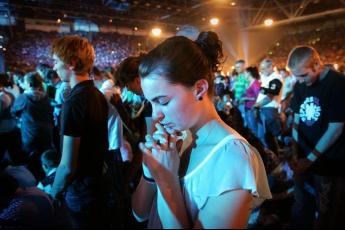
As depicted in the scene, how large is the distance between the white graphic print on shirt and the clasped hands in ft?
5.49

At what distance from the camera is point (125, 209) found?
204 centimetres

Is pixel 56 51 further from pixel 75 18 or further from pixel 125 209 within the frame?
pixel 125 209

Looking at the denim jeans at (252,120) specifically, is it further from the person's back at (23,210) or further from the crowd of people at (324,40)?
the person's back at (23,210)

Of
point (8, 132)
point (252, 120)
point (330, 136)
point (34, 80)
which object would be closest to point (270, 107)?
point (252, 120)

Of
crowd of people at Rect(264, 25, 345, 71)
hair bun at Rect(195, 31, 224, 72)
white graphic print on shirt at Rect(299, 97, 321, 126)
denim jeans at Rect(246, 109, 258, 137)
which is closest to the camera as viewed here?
hair bun at Rect(195, 31, 224, 72)

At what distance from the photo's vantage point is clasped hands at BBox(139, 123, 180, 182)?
2.56 ft

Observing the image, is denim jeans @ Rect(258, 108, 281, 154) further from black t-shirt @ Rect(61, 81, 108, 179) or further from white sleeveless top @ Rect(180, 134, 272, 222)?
white sleeveless top @ Rect(180, 134, 272, 222)

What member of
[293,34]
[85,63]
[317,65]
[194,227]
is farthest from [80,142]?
[317,65]

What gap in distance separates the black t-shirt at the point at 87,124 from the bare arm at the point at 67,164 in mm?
42

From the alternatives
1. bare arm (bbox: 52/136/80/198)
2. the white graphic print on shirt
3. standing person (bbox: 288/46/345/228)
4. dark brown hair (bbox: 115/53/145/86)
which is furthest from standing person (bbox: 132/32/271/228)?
the white graphic print on shirt

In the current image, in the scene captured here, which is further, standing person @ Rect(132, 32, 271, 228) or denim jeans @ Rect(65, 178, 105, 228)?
denim jeans @ Rect(65, 178, 105, 228)

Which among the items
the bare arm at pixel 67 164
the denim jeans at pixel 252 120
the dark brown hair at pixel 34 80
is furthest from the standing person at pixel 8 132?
the denim jeans at pixel 252 120

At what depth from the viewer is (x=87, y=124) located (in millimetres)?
1634

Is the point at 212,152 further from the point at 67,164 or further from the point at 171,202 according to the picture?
the point at 67,164
